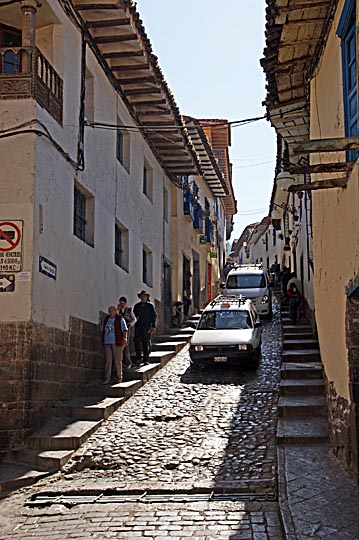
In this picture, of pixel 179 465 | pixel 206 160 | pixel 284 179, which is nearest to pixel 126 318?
pixel 284 179

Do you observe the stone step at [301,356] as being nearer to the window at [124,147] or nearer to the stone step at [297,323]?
the stone step at [297,323]

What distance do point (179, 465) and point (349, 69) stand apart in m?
5.51

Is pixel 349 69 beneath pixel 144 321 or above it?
above

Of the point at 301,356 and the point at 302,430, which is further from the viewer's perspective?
the point at 301,356

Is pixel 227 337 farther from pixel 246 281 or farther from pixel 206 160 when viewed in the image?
pixel 206 160

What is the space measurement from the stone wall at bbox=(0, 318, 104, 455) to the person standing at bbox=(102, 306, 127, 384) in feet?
5.87

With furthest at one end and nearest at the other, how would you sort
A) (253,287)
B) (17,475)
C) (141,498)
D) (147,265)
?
(253,287) < (147,265) < (17,475) < (141,498)

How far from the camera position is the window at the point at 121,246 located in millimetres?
17078

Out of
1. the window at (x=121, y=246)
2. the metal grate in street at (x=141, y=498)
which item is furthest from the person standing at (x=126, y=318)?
the metal grate in street at (x=141, y=498)

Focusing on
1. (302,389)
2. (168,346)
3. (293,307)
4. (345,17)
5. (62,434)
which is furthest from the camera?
(293,307)

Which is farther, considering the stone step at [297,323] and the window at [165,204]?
the window at [165,204]

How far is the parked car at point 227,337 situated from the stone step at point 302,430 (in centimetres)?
478

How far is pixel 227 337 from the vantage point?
1631 cm

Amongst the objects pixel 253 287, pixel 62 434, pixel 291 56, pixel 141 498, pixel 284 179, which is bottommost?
pixel 141 498
